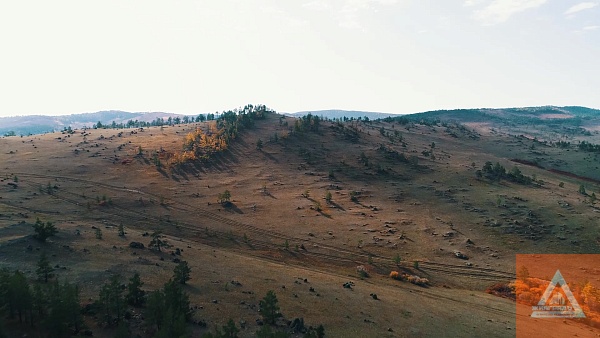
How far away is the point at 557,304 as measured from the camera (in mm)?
55875

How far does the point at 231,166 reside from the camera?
13600 centimetres

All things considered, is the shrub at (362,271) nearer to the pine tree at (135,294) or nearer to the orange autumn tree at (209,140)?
the pine tree at (135,294)

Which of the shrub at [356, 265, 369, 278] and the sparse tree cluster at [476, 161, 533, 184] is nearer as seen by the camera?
the shrub at [356, 265, 369, 278]

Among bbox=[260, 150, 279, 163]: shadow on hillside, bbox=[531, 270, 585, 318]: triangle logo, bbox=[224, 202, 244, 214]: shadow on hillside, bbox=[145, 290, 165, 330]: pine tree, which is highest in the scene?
bbox=[260, 150, 279, 163]: shadow on hillside

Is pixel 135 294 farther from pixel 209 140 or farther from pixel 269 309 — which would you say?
pixel 209 140

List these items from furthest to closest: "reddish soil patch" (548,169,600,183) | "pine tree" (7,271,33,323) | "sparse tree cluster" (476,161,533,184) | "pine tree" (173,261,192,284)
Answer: "reddish soil patch" (548,169,600,183), "sparse tree cluster" (476,161,533,184), "pine tree" (173,261,192,284), "pine tree" (7,271,33,323)

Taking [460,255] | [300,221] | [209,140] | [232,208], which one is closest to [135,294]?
[300,221]

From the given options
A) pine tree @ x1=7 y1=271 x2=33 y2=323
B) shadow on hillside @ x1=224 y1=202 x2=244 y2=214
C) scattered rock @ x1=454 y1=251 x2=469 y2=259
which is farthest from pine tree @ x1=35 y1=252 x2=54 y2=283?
scattered rock @ x1=454 y1=251 x2=469 y2=259

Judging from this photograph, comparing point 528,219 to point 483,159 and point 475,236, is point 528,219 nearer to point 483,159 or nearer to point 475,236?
point 475,236

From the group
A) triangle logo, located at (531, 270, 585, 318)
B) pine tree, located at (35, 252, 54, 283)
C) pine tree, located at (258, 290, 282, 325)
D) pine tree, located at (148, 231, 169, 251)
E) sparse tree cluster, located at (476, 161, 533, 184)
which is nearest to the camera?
pine tree, located at (258, 290, 282, 325)

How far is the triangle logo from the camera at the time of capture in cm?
5316

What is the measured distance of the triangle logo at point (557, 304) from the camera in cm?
5316

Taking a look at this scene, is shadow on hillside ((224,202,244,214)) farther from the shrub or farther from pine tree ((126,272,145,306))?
pine tree ((126,272,145,306))

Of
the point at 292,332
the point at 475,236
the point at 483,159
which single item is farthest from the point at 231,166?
the point at 483,159
